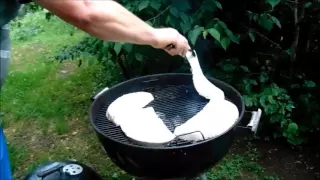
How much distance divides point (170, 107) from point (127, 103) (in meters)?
0.27

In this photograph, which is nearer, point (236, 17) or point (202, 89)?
point (202, 89)

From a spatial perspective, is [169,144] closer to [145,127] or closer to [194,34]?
[145,127]

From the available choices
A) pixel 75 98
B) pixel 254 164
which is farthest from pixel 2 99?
Result: pixel 254 164

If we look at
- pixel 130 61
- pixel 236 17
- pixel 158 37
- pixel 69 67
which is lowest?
pixel 69 67

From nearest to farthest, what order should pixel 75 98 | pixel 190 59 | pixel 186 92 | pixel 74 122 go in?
pixel 190 59
pixel 186 92
pixel 74 122
pixel 75 98

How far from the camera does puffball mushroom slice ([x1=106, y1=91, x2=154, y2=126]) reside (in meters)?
2.26

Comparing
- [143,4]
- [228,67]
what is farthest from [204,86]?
[228,67]

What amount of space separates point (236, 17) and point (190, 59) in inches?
47.7

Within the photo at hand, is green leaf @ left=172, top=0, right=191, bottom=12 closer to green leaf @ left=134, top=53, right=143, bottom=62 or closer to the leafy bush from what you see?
the leafy bush

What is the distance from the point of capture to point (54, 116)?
3807mm

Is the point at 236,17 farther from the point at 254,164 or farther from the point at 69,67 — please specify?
the point at 69,67

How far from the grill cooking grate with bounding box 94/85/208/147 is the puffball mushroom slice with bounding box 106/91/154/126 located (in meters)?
0.06

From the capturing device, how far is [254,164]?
309cm

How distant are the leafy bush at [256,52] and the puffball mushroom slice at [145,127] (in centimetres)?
80
